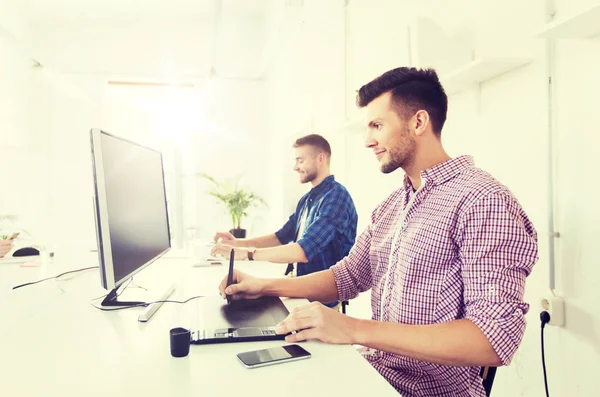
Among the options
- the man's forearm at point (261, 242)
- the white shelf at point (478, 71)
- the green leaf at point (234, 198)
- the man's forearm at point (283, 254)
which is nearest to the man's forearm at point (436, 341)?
the white shelf at point (478, 71)

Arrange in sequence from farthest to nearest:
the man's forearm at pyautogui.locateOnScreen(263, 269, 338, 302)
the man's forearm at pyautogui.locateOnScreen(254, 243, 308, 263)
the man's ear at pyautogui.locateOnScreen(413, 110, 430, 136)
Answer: the man's forearm at pyautogui.locateOnScreen(254, 243, 308, 263)
the man's forearm at pyautogui.locateOnScreen(263, 269, 338, 302)
the man's ear at pyautogui.locateOnScreen(413, 110, 430, 136)

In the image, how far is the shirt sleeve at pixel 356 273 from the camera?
4.97 feet

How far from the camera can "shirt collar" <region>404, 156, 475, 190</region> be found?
3.97 ft

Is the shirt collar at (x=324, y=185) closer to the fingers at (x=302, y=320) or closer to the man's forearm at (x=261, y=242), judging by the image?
the man's forearm at (x=261, y=242)

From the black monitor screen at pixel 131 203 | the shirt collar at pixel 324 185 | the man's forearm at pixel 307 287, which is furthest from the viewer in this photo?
the shirt collar at pixel 324 185

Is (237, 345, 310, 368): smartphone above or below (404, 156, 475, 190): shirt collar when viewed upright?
below

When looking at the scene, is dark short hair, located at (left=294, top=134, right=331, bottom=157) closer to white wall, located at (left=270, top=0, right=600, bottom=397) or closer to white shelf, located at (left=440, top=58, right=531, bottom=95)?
white wall, located at (left=270, top=0, right=600, bottom=397)

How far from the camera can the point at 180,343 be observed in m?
0.95

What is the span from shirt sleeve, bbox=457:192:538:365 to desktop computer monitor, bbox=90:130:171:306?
890 millimetres

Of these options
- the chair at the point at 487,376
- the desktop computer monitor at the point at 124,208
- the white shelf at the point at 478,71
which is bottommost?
the chair at the point at 487,376

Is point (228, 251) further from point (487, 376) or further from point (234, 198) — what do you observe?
point (234, 198)

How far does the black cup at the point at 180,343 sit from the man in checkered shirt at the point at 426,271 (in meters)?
0.22

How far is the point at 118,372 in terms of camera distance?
89 cm

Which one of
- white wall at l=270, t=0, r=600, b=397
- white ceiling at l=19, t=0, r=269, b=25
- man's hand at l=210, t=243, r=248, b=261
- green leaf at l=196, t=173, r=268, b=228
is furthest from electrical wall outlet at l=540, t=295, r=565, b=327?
white ceiling at l=19, t=0, r=269, b=25
